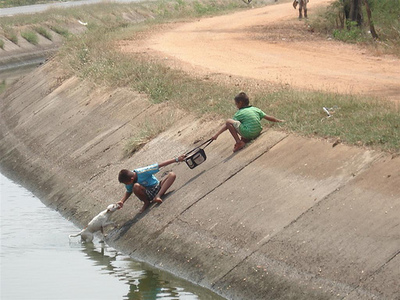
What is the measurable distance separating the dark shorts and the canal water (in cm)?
99

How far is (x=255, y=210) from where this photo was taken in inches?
543

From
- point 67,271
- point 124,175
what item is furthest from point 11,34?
point 67,271

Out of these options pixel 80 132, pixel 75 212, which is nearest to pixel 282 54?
pixel 80 132

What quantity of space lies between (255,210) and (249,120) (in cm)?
228

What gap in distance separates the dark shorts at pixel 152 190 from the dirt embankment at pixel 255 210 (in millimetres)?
232

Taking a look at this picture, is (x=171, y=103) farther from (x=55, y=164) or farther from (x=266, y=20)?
(x=266, y=20)

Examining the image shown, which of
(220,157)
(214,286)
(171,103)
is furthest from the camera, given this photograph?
(171,103)

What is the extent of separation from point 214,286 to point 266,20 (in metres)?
27.1

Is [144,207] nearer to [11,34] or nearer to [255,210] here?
[255,210]

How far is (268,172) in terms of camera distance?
14.7 m

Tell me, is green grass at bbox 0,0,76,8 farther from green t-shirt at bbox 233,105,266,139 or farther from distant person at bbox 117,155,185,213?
green t-shirt at bbox 233,105,266,139

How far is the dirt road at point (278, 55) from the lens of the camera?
2098 centimetres

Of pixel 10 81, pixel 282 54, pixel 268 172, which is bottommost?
pixel 10 81

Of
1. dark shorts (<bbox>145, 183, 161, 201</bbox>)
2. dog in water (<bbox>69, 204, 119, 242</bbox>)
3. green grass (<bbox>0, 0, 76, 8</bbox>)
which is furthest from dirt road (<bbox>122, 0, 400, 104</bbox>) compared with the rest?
green grass (<bbox>0, 0, 76, 8</bbox>)
